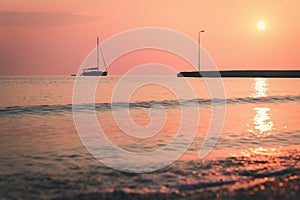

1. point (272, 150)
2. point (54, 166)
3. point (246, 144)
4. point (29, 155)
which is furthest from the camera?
point (246, 144)

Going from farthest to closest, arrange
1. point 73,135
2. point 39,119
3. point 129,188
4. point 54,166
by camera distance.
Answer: point 39,119, point 73,135, point 54,166, point 129,188

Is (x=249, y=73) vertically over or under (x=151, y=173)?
over

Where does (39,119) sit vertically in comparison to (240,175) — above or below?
above

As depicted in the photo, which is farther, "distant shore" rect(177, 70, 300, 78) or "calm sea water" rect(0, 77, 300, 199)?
"distant shore" rect(177, 70, 300, 78)

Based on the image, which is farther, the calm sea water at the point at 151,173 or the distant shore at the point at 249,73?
the distant shore at the point at 249,73

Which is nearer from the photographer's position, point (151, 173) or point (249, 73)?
point (151, 173)

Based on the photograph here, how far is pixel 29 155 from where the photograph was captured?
46.0 ft

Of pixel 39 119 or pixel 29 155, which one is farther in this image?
pixel 39 119

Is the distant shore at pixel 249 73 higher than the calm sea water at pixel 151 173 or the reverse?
higher

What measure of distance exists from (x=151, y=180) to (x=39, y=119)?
63.2ft

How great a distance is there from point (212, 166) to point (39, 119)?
18696 mm

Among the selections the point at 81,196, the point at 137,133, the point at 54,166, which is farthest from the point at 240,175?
the point at 137,133

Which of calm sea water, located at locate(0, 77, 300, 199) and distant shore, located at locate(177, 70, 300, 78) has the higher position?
distant shore, located at locate(177, 70, 300, 78)

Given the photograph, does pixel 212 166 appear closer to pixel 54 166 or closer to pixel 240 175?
pixel 240 175
